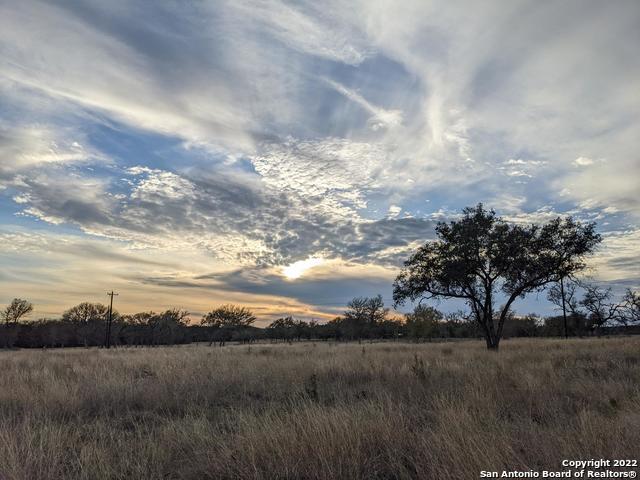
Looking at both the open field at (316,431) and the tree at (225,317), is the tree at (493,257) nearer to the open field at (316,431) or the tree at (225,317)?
the open field at (316,431)

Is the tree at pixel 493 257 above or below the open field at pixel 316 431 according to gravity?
above

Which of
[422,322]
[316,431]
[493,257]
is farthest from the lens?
[422,322]

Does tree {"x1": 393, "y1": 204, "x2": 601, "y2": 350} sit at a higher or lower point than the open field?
higher

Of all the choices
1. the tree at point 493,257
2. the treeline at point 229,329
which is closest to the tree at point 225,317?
the treeline at point 229,329

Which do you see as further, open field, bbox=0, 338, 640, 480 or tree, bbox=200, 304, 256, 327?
tree, bbox=200, 304, 256, 327

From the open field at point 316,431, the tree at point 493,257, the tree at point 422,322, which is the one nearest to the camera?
the open field at point 316,431

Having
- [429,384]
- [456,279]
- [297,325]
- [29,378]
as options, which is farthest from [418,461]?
[297,325]

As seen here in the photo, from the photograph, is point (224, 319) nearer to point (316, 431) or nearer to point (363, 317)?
point (363, 317)

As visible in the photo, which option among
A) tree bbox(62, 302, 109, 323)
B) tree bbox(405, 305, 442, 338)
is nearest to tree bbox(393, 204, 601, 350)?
tree bbox(405, 305, 442, 338)

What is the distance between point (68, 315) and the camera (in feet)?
375

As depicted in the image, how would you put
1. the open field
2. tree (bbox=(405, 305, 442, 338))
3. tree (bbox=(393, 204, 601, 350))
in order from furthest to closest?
tree (bbox=(405, 305, 442, 338)), tree (bbox=(393, 204, 601, 350)), the open field

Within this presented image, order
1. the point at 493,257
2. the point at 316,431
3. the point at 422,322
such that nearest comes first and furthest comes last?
the point at 316,431
the point at 493,257
the point at 422,322

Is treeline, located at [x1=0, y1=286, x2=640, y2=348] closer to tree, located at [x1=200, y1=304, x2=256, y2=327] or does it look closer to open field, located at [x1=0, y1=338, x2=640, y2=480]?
tree, located at [x1=200, y1=304, x2=256, y2=327]

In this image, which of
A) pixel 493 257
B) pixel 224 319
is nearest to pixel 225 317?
pixel 224 319
